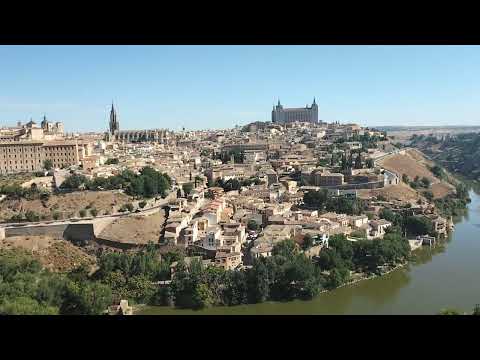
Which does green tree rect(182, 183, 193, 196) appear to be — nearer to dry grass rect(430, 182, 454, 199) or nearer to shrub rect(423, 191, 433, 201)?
shrub rect(423, 191, 433, 201)

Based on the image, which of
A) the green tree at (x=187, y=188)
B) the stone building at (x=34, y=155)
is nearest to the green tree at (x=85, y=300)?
the green tree at (x=187, y=188)

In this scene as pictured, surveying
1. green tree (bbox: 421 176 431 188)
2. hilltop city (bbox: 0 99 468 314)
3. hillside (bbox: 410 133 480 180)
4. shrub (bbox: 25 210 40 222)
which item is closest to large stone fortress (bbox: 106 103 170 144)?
hilltop city (bbox: 0 99 468 314)

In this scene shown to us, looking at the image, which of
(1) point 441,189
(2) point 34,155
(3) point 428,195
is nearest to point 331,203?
(3) point 428,195

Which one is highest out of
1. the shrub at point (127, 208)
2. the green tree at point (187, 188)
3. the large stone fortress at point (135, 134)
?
the large stone fortress at point (135, 134)

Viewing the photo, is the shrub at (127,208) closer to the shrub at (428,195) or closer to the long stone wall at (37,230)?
the long stone wall at (37,230)

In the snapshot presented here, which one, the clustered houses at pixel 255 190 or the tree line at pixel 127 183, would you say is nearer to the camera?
the clustered houses at pixel 255 190

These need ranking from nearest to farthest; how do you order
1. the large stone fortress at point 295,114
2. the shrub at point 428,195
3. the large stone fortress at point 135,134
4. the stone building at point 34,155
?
the stone building at point 34,155 < the shrub at point 428,195 < the large stone fortress at point 135,134 < the large stone fortress at point 295,114
